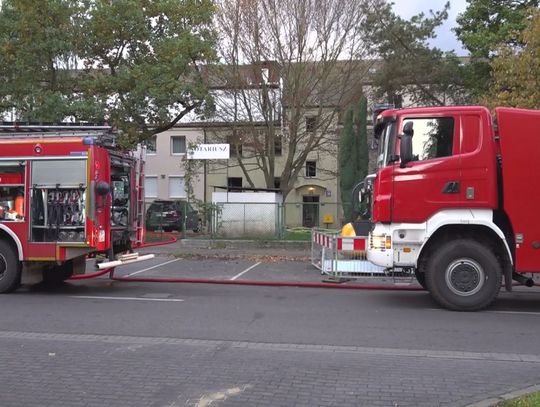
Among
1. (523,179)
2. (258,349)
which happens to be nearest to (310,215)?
(523,179)

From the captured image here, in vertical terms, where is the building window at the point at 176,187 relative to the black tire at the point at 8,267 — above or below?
above

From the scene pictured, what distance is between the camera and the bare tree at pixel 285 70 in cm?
2436

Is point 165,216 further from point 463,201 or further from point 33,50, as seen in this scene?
point 463,201

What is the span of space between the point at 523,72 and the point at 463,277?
9.81m

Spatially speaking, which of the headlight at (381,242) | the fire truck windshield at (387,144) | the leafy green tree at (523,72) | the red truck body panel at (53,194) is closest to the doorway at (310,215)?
the leafy green tree at (523,72)

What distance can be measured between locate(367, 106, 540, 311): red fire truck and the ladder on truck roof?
5162mm

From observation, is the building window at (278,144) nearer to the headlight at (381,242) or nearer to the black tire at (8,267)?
the black tire at (8,267)

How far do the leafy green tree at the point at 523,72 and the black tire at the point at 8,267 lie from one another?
44.2ft

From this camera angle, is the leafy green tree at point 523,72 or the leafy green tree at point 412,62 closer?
the leafy green tree at point 523,72

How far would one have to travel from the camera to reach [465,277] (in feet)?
29.6

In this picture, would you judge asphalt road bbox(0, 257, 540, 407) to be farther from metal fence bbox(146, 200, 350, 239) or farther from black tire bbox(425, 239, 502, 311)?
metal fence bbox(146, 200, 350, 239)

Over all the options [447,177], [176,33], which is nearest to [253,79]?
[176,33]

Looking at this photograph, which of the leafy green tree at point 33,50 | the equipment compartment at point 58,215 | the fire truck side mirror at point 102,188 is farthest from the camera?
the leafy green tree at point 33,50

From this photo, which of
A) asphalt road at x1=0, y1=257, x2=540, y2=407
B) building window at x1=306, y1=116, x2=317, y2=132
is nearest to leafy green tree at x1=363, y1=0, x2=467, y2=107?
building window at x1=306, y1=116, x2=317, y2=132
